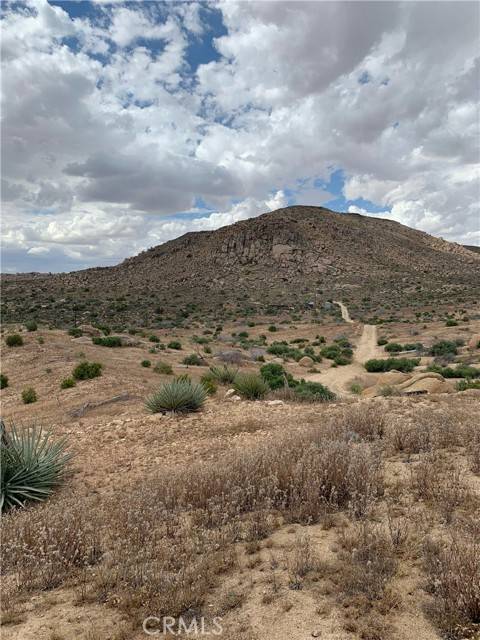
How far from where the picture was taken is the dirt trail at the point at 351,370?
18.8 meters

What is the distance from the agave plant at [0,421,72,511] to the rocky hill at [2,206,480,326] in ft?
109

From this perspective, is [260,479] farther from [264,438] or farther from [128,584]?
[264,438]

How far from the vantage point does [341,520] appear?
4.11m

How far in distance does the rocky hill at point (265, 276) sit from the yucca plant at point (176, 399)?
30.8m

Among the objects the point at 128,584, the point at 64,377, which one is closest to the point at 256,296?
the point at 64,377

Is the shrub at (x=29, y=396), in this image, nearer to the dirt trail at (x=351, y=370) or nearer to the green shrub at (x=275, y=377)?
the green shrub at (x=275, y=377)

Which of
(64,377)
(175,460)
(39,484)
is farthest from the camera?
(64,377)

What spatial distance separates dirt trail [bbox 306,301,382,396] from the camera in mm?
18791

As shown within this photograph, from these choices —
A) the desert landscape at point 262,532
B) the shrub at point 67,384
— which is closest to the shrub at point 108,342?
the shrub at point 67,384

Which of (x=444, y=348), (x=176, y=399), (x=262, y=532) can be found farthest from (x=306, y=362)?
(x=262, y=532)

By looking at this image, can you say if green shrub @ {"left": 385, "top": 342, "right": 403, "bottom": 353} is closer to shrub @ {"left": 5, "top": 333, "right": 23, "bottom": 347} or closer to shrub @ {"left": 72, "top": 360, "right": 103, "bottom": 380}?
shrub @ {"left": 72, "top": 360, "right": 103, "bottom": 380}

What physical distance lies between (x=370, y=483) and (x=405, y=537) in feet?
3.27

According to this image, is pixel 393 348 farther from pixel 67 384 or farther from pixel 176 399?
pixel 176 399

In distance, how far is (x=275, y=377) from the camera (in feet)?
55.1
